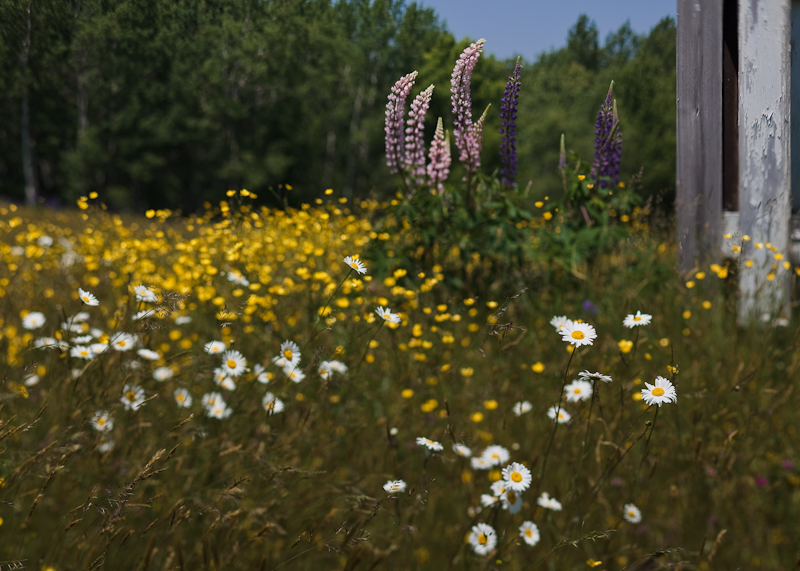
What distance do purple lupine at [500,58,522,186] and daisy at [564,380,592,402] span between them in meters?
0.89

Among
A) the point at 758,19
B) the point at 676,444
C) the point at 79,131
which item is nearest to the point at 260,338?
the point at 676,444

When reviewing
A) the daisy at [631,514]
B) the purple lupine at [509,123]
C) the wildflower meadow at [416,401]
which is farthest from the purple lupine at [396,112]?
the daisy at [631,514]

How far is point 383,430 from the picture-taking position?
2.21m

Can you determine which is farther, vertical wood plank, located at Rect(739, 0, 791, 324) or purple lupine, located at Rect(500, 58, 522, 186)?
vertical wood plank, located at Rect(739, 0, 791, 324)

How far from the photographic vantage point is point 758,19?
114 inches

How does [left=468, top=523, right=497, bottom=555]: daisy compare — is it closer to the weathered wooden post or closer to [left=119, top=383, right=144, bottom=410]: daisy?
[left=119, top=383, right=144, bottom=410]: daisy

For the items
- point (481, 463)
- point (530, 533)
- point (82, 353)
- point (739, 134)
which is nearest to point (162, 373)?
point (82, 353)

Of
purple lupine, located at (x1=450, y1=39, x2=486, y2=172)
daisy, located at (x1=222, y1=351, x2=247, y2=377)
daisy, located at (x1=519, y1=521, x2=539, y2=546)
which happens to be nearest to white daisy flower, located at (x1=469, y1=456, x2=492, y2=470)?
daisy, located at (x1=519, y1=521, x2=539, y2=546)

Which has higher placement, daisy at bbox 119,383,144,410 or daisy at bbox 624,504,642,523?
daisy at bbox 119,383,144,410

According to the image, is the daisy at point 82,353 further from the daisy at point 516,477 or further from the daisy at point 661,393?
the daisy at point 661,393

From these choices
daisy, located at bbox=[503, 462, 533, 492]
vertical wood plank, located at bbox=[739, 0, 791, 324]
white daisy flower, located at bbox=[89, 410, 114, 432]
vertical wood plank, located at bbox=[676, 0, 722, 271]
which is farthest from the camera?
vertical wood plank, located at bbox=[676, 0, 722, 271]

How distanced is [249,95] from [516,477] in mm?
8256

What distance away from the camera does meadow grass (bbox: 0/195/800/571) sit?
1392 mm

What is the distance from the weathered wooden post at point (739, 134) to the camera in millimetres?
2715
